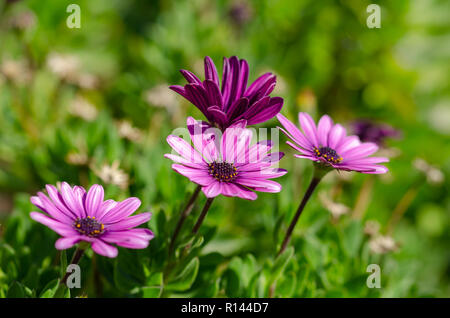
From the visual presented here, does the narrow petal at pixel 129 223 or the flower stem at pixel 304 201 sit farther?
the flower stem at pixel 304 201

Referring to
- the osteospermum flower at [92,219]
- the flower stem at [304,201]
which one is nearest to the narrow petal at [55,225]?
the osteospermum flower at [92,219]

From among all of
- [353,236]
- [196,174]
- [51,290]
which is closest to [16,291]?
[51,290]

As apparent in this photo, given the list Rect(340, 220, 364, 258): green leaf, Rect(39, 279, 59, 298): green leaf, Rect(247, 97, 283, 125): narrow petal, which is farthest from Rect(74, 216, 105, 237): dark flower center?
Rect(340, 220, 364, 258): green leaf

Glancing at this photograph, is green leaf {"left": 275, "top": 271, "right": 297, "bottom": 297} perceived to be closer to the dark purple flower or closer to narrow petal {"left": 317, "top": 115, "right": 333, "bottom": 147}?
narrow petal {"left": 317, "top": 115, "right": 333, "bottom": 147}

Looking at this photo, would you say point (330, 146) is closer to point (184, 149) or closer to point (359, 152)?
point (359, 152)

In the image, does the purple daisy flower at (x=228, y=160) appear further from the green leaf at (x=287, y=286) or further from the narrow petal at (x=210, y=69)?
the green leaf at (x=287, y=286)
